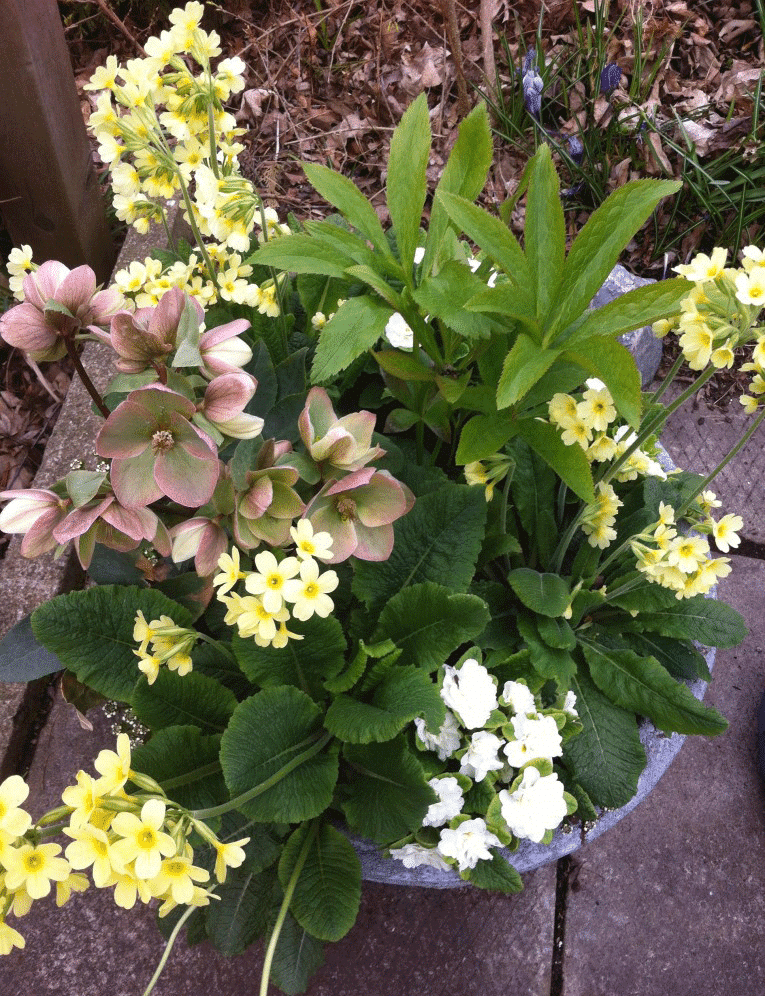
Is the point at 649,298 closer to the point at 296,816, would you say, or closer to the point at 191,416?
the point at 191,416

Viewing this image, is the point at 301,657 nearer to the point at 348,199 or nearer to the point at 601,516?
the point at 601,516

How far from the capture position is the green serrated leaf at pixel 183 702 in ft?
4.46

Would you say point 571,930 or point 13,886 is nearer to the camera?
point 13,886

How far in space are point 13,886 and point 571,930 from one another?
4.35ft

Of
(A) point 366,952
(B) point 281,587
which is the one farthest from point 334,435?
(A) point 366,952

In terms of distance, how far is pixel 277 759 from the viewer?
4.41ft

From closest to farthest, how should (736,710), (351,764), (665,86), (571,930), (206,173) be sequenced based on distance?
(206,173) → (351,764) → (571,930) → (736,710) → (665,86)

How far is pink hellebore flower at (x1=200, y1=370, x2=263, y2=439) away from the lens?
1.05 meters

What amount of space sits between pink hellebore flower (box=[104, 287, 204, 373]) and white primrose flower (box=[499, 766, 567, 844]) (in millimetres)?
840

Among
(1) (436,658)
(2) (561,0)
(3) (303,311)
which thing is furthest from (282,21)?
(1) (436,658)

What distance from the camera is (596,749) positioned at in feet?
4.83

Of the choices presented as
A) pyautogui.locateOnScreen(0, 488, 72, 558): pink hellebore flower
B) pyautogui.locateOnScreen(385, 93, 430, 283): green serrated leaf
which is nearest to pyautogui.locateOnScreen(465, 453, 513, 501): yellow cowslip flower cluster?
pyautogui.locateOnScreen(385, 93, 430, 283): green serrated leaf

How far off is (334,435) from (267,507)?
0.45ft

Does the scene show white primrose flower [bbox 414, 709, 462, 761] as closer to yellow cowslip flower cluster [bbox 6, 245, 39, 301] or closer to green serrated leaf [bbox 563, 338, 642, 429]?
green serrated leaf [bbox 563, 338, 642, 429]
